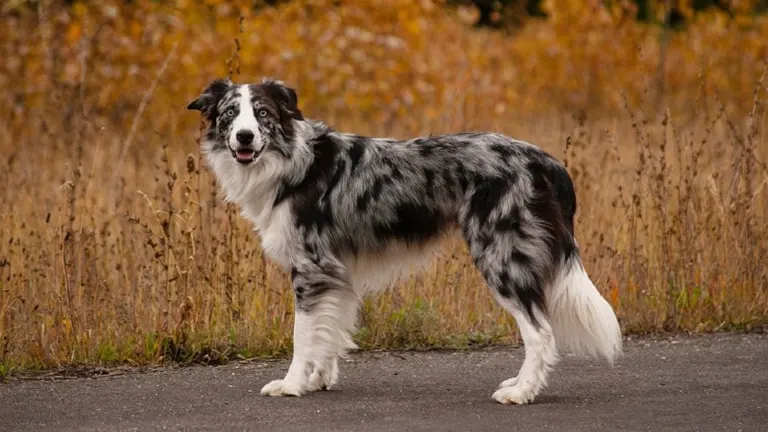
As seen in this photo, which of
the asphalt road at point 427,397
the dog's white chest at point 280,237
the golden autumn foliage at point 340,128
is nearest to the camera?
the asphalt road at point 427,397

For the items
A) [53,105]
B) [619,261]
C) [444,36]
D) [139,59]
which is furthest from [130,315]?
[444,36]

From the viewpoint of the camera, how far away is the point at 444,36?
1534 centimetres

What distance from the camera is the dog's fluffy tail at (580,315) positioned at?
6.02 meters

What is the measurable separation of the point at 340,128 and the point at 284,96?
24.4 feet

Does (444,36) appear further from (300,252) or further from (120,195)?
(300,252)

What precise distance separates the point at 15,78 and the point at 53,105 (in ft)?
3.68

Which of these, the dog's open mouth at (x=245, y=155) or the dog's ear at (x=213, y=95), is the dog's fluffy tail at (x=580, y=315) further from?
the dog's ear at (x=213, y=95)

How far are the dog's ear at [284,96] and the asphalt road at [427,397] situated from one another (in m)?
1.56

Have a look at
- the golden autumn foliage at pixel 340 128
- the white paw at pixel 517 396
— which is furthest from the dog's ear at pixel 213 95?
the white paw at pixel 517 396

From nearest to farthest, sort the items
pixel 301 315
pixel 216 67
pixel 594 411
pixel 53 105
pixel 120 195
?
pixel 594 411 → pixel 301 315 → pixel 120 195 → pixel 53 105 → pixel 216 67

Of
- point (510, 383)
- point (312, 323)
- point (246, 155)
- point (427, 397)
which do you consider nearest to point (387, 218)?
point (312, 323)

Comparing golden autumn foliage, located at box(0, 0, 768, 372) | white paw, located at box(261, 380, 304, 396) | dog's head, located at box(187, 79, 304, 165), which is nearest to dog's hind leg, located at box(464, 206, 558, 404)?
white paw, located at box(261, 380, 304, 396)

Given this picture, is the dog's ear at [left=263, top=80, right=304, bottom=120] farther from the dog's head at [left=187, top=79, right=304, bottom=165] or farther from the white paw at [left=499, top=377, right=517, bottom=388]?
the white paw at [left=499, top=377, right=517, bottom=388]

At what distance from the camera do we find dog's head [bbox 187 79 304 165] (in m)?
6.26
